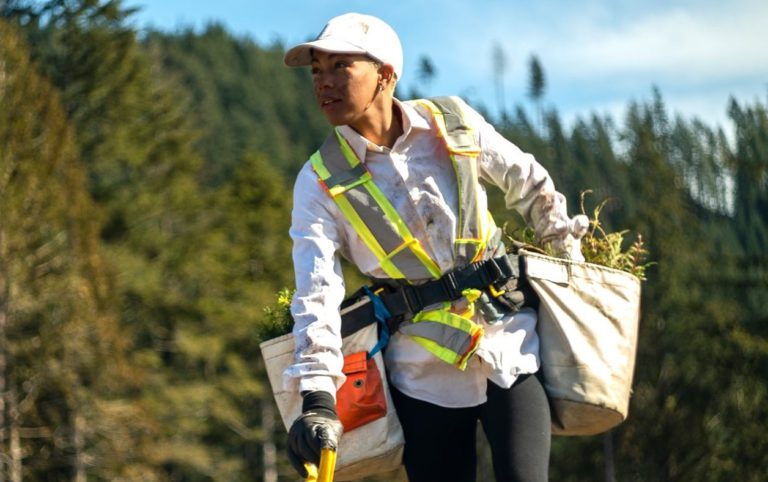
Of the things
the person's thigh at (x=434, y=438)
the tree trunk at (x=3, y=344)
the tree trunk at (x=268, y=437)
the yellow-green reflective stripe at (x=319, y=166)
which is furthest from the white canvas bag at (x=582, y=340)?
the tree trunk at (x=268, y=437)

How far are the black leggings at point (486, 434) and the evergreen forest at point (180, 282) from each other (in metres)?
20.4

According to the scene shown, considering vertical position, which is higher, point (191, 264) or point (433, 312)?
point (433, 312)

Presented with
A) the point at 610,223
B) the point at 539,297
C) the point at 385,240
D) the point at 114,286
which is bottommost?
the point at 610,223

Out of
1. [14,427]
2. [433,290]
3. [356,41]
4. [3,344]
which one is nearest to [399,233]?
[433,290]

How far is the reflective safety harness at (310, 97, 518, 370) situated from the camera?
4.56m

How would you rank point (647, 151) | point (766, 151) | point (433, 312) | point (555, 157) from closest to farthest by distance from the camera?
point (433, 312), point (766, 151), point (647, 151), point (555, 157)

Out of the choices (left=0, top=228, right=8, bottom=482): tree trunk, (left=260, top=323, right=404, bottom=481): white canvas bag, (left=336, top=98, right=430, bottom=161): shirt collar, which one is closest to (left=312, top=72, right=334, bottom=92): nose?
(left=336, top=98, right=430, bottom=161): shirt collar

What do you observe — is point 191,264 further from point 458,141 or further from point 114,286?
point 458,141

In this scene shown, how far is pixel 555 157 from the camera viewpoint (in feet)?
269

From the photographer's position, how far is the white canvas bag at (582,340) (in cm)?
471

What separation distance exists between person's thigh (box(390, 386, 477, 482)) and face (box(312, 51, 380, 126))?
2.88 ft

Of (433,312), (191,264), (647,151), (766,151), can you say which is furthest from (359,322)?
(191,264)

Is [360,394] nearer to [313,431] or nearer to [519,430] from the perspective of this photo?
[313,431]

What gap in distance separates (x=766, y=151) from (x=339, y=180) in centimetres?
2355
